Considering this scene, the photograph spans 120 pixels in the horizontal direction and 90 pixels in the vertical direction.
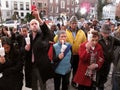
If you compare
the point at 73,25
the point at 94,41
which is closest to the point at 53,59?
the point at 94,41

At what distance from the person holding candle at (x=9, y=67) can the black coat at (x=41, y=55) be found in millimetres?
426

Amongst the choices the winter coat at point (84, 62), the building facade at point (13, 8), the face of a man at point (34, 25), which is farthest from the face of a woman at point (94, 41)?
the building facade at point (13, 8)

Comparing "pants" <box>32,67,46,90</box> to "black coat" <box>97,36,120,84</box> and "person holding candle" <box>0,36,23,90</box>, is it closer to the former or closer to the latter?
"person holding candle" <box>0,36,23,90</box>

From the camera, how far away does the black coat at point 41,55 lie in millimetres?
4824

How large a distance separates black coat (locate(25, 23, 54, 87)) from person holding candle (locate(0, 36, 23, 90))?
0.43m

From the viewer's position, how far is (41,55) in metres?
4.88

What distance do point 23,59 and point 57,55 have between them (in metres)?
0.66

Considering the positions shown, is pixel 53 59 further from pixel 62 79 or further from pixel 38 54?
pixel 62 79

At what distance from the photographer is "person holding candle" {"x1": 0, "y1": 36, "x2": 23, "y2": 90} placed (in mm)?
4273

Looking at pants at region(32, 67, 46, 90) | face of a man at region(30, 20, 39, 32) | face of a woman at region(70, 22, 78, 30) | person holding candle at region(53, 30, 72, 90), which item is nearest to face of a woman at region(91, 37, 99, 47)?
person holding candle at region(53, 30, 72, 90)

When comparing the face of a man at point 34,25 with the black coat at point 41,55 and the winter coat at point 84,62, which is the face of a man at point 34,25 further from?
the winter coat at point 84,62

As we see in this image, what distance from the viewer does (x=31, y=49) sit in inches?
191

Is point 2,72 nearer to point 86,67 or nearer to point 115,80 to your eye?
point 86,67

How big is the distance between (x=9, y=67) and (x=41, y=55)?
748 mm
